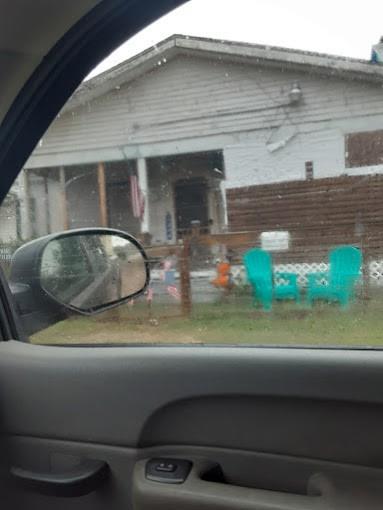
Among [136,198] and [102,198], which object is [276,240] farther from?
[102,198]

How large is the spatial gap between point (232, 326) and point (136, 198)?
0.71 meters

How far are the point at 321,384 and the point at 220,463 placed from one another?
0.43 meters

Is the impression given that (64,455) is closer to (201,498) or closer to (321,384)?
(201,498)

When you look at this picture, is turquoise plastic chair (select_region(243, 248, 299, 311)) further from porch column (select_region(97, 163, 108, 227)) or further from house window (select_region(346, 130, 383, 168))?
porch column (select_region(97, 163, 108, 227))

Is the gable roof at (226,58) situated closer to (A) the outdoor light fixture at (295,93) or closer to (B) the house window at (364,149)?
(A) the outdoor light fixture at (295,93)

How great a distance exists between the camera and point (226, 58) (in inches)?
80.4

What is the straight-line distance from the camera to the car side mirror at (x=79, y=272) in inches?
81.0

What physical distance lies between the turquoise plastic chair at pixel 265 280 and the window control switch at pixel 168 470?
71cm

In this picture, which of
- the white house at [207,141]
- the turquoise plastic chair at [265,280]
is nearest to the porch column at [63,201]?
the white house at [207,141]

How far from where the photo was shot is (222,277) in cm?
225

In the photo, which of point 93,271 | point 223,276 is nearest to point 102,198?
point 93,271

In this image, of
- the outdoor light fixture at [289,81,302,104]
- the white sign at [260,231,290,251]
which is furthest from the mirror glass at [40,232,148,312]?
the outdoor light fixture at [289,81,302,104]

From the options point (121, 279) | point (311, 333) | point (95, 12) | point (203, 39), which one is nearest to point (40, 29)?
point (95, 12)

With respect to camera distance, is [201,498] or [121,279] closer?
[201,498]
